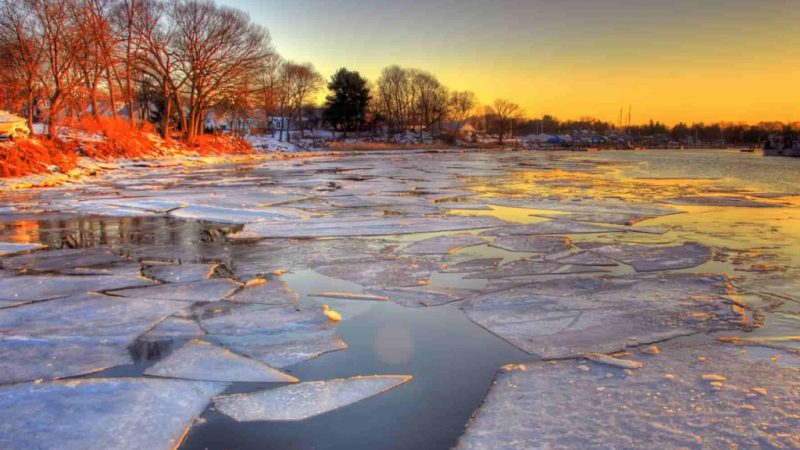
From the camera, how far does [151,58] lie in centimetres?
4044

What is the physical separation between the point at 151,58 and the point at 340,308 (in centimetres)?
4079

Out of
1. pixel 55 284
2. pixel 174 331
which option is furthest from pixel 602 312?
pixel 55 284

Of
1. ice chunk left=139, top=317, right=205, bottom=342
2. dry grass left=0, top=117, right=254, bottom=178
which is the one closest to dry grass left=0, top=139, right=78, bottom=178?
dry grass left=0, top=117, right=254, bottom=178

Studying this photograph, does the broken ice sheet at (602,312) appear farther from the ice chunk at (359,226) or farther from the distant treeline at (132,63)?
the distant treeline at (132,63)

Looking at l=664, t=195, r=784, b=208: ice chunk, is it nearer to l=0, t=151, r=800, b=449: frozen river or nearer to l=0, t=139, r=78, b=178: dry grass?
l=0, t=151, r=800, b=449: frozen river

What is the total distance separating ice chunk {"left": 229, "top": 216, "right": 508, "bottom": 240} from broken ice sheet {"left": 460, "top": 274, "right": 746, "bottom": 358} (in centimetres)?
386

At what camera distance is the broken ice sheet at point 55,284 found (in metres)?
5.61

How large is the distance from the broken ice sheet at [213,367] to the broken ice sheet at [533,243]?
4.81 metres

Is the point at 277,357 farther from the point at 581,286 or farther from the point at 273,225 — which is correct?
the point at 273,225

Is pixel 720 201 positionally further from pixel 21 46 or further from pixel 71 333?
pixel 21 46

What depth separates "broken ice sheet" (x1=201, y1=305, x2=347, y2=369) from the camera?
4121mm

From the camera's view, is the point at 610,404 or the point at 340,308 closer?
the point at 610,404

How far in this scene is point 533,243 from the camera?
8414mm

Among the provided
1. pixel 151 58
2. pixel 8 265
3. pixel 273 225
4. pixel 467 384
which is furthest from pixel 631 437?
pixel 151 58
